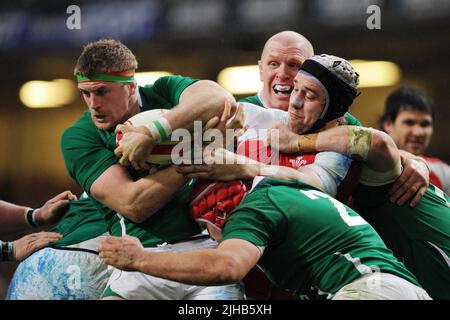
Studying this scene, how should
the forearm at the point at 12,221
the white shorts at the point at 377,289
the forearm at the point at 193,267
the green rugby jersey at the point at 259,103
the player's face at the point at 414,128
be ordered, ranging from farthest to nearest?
the player's face at the point at 414,128
the forearm at the point at 12,221
the green rugby jersey at the point at 259,103
the white shorts at the point at 377,289
the forearm at the point at 193,267

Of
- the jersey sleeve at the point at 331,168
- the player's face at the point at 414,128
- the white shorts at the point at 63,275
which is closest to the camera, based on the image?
the jersey sleeve at the point at 331,168

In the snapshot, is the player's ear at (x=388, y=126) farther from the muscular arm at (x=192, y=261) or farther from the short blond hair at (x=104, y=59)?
the muscular arm at (x=192, y=261)

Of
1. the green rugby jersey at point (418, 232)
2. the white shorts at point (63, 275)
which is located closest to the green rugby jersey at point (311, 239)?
the green rugby jersey at point (418, 232)

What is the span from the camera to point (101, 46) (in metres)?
2.88

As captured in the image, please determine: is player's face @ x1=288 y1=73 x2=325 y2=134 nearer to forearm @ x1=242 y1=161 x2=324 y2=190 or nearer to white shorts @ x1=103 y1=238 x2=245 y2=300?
forearm @ x1=242 y1=161 x2=324 y2=190

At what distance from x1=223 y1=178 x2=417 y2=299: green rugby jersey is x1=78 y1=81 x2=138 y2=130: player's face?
0.65 meters

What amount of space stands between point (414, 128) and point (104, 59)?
1.76 metres

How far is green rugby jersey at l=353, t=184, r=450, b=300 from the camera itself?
3.01 meters

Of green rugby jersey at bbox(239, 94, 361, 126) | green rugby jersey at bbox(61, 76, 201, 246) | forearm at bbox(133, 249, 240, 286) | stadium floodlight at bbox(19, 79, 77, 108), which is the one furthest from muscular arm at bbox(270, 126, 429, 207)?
stadium floodlight at bbox(19, 79, 77, 108)

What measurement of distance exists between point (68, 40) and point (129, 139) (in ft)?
3.89

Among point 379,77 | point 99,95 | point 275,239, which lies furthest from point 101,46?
point 379,77

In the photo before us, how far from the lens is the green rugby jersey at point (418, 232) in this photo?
3006 mm

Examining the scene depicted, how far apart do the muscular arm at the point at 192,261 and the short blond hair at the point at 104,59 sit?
74cm

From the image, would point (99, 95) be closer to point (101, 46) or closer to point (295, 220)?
point (101, 46)
